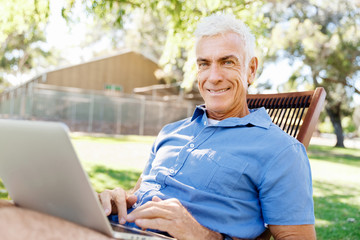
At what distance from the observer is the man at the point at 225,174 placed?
5.14 ft

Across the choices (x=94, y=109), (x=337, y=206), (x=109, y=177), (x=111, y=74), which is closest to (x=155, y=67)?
(x=111, y=74)

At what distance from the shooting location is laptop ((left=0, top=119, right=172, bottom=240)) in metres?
0.98

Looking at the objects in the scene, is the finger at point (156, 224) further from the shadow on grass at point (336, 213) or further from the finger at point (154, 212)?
the shadow on grass at point (336, 213)

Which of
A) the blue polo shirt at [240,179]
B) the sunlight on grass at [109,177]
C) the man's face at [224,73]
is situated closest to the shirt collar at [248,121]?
the blue polo shirt at [240,179]

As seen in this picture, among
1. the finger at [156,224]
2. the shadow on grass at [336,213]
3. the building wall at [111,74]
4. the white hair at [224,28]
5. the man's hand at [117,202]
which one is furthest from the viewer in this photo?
the building wall at [111,74]

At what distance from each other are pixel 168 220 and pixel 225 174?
15.3 inches

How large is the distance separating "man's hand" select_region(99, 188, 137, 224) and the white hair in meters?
0.97

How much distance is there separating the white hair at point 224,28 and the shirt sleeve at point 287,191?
70 cm

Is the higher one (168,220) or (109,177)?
(168,220)

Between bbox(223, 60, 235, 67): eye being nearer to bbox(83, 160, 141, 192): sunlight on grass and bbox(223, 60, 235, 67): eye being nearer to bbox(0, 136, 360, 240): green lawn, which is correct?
bbox(0, 136, 360, 240): green lawn

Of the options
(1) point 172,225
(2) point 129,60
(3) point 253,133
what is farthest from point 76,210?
(2) point 129,60

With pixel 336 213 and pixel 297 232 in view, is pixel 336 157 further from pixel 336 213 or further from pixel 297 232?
pixel 297 232

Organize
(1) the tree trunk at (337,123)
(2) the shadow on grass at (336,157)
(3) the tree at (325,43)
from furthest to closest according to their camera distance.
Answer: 1. (1) the tree trunk at (337,123)
2. (3) the tree at (325,43)
3. (2) the shadow on grass at (336,157)

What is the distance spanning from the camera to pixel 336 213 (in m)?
5.18
